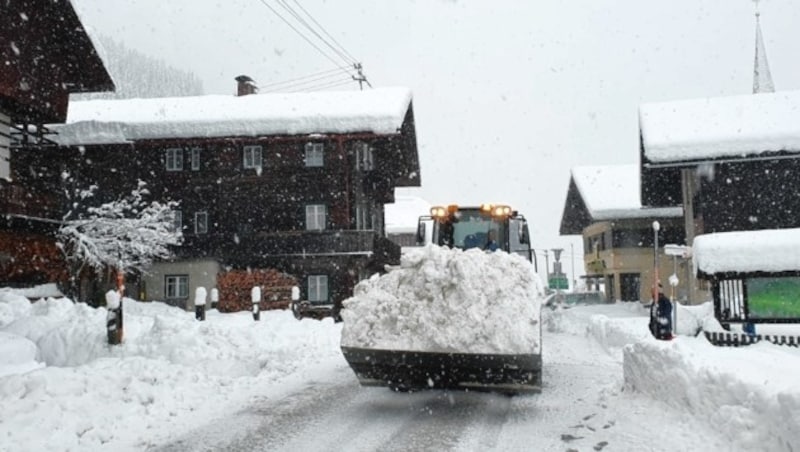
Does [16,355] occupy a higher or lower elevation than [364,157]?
lower

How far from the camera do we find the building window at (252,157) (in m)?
26.9

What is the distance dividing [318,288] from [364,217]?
4.65m

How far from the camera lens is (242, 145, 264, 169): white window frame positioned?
2692 centimetres

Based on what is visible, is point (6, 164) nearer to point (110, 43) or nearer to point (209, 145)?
point (209, 145)

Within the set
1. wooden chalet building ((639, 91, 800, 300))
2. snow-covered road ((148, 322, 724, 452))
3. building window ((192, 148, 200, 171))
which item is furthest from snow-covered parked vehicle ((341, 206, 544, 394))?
building window ((192, 148, 200, 171))

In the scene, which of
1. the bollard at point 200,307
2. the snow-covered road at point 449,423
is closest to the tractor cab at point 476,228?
the snow-covered road at point 449,423

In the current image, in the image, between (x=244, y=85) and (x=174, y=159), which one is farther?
(x=244, y=85)

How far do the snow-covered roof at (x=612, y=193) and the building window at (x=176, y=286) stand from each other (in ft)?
73.1

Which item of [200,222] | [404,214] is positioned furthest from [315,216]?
[404,214]

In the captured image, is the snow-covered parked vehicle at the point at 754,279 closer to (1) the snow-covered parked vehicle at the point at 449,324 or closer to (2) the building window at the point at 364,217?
(1) the snow-covered parked vehicle at the point at 449,324

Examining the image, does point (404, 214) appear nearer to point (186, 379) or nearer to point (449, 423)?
point (186, 379)

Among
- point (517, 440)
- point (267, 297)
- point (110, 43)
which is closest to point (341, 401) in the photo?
point (517, 440)

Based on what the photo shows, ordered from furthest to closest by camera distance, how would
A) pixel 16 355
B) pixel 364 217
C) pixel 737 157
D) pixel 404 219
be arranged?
pixel 404 219 → pixel 364 217 → pixel 737 157 → pixel 16 355

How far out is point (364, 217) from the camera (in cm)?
2886
